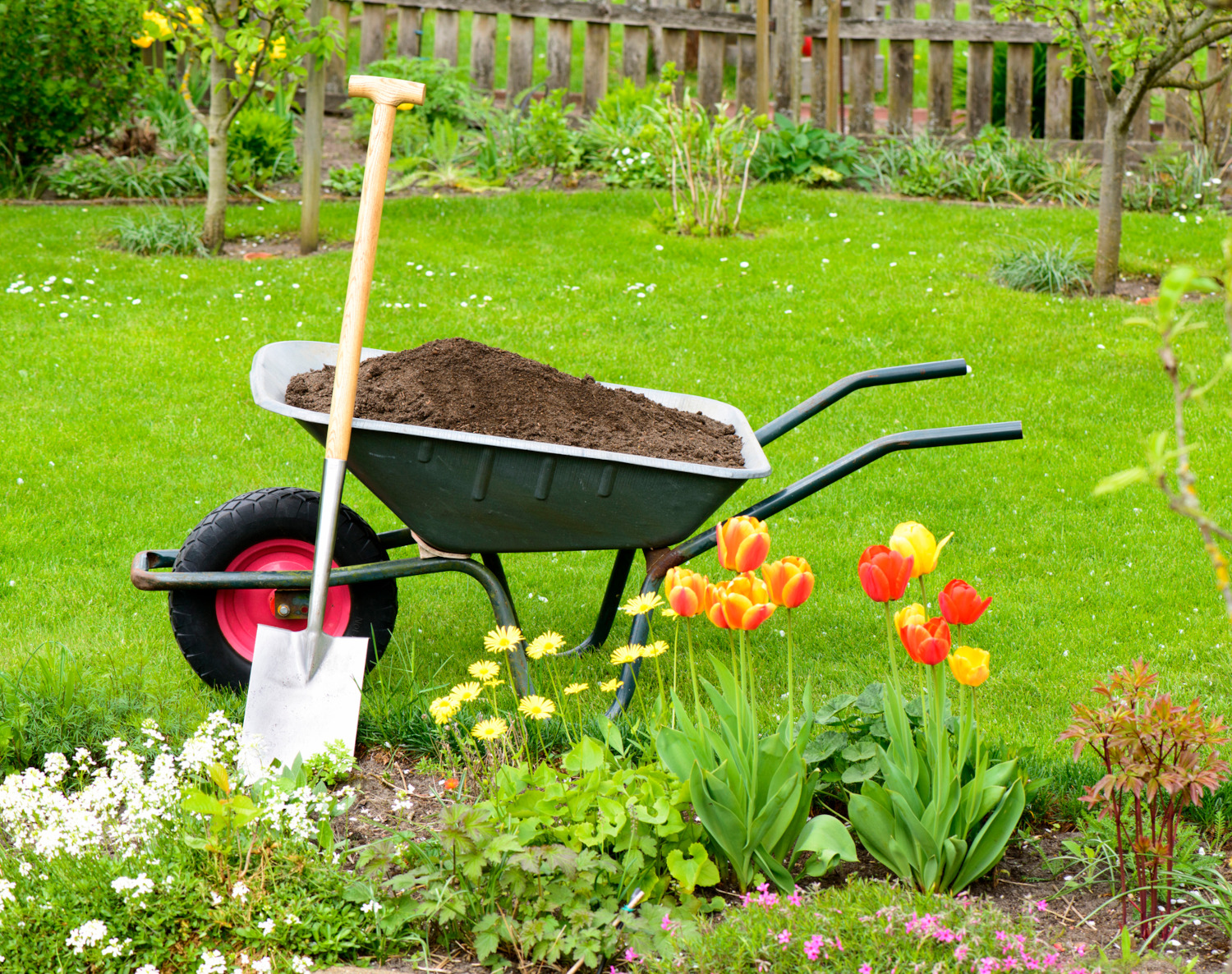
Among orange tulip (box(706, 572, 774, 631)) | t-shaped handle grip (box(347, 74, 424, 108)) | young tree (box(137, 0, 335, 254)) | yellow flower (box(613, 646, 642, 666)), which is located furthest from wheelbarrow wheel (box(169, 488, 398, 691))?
young tree (box(137, 0, 335, 254))

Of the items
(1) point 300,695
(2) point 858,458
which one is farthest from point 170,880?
(2) point 858,458

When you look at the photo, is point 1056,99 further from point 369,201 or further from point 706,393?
point 369,201

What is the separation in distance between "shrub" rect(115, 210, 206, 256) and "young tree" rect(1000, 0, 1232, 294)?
15.9 ft

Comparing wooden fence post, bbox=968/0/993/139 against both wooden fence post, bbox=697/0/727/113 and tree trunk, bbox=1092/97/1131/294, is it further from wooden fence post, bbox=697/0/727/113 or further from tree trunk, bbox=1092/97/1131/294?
tree trunk, bbox=1092/97/1131/294

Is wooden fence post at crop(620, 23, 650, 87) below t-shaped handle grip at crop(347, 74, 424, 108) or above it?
above

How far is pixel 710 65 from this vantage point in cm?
984

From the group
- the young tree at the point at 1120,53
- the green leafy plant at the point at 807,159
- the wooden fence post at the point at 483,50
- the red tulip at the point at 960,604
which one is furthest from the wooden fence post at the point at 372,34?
the red tulip at the point at 960,604

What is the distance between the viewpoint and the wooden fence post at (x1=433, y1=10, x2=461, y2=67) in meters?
9.92

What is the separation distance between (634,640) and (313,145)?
204 inches

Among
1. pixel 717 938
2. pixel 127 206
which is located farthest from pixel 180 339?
pixel 717 938

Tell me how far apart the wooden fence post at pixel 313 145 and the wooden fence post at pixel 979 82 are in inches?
200

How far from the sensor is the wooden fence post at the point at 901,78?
9.43 metres

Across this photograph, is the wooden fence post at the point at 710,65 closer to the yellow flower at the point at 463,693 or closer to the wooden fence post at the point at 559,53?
the wooden fence post at the point at 559,53

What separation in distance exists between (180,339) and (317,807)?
4198mm
